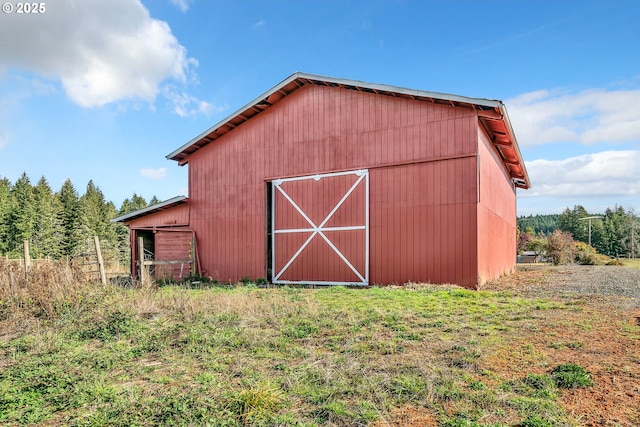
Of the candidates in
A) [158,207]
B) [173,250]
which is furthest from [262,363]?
[158,207]

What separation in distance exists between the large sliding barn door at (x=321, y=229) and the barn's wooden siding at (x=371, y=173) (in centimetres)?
34

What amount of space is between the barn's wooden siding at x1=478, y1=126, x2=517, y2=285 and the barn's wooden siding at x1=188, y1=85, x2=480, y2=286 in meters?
0.76

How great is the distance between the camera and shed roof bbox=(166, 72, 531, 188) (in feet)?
33.1

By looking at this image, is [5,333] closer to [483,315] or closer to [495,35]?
[483,315]

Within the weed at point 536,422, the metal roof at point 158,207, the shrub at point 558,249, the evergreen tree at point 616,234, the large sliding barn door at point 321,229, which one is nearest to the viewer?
the weed at point 536,422

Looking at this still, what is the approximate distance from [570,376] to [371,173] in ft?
28.2

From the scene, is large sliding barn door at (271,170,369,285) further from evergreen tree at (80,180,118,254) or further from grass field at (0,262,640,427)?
evergreen tree at (80,180,118,254)

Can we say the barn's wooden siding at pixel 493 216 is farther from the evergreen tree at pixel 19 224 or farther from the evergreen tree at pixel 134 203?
the evergreen tree at pixel 134 203

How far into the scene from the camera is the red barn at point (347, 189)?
10.4m

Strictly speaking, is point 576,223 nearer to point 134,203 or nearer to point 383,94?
point 383,94

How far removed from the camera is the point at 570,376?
371 centimetres

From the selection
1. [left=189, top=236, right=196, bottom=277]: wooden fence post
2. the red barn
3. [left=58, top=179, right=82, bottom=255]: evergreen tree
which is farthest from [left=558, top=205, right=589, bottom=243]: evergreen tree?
[left=58, top=179, right=82, bottom=255]: evergreen tree

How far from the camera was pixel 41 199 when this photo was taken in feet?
153

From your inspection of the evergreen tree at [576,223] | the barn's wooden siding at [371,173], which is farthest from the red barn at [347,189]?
the evergreen tree at [576,223]
